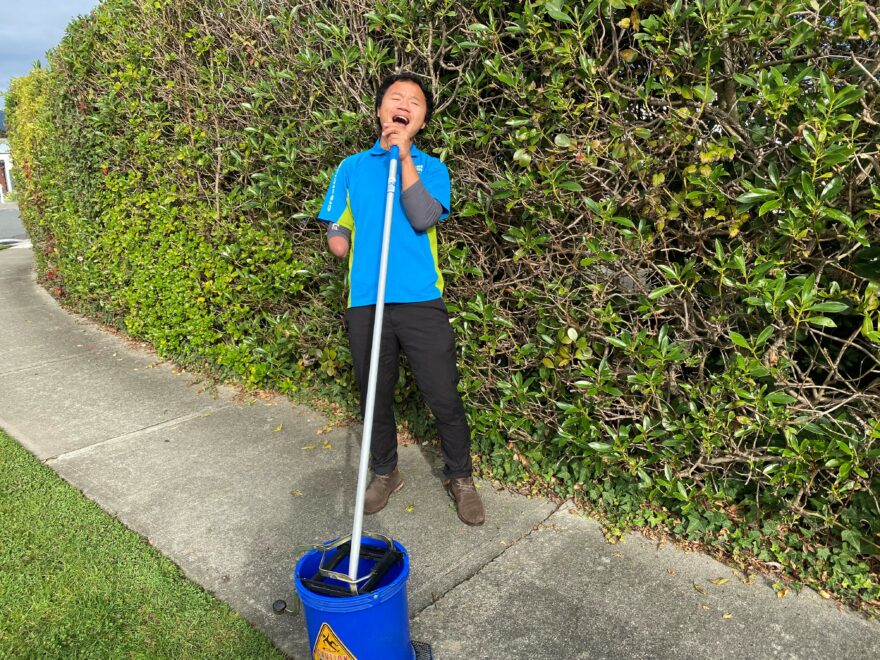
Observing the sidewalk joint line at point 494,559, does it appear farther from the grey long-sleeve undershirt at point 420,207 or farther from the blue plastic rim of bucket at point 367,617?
the grey long-sleeve undershirt at point 420,207

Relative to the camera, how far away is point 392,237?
9.86ft

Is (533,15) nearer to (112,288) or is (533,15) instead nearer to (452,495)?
(452,495)

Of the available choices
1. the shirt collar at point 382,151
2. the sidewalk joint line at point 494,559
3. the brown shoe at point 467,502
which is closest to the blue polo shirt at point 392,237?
the shirt collar at point 382,151

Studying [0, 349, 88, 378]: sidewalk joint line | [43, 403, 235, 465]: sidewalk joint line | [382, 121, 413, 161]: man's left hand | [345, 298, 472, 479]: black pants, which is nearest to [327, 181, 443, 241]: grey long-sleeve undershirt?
[382, 121, 413, 161]: man's left hand

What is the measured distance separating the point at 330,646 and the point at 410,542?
3.60 feet

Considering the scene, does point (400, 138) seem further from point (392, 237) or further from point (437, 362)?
point (437, 362)

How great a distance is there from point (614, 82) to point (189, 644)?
280 centimetres

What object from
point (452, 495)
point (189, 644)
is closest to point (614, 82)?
point (452, 495)

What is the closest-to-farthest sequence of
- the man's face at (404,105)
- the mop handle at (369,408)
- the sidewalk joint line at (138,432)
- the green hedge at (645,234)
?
the mop handle at (369,408), the green hedge at (645,234), the man's face at (404,105), the sidewalk joint line at (138,432)

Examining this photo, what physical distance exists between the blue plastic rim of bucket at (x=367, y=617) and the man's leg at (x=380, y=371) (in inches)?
47.3

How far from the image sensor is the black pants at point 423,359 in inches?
122

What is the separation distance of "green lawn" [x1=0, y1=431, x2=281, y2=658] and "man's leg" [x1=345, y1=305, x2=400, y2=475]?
1.08m

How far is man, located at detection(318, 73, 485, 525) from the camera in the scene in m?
2.99

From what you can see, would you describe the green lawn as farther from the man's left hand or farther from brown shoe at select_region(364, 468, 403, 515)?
the man's left hand
